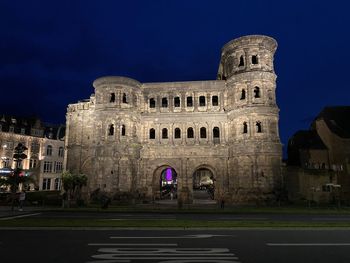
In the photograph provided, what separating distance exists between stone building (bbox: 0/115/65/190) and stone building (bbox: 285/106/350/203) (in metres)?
47.2

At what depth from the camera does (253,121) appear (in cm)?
3962

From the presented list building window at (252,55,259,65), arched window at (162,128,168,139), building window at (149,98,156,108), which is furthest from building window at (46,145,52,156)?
building window at (252,55,259,65)

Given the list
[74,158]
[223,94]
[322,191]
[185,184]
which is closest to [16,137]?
[74,158]

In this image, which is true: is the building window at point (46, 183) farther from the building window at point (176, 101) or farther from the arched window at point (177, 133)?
the building window at point (176, 101)

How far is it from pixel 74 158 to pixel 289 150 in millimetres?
36644

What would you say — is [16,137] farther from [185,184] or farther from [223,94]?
[223,94]

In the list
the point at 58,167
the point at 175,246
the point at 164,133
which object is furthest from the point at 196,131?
the point at 58,167

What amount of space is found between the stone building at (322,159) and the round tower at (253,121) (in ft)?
16.3

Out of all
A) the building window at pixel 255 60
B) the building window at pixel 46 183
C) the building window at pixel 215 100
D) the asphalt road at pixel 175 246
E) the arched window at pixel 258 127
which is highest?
the building window at pixel 255 60

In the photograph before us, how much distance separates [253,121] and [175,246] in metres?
30.5

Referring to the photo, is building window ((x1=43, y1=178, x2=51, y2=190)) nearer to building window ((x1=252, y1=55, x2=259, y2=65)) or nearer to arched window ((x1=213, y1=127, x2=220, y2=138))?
arched window ((x1=213, y1=127, x2=220, y2=138))

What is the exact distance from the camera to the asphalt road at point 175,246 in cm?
955

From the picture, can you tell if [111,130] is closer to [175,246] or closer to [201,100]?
[201,100]

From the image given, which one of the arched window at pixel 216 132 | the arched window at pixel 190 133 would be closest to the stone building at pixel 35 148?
the arched window at pixel 190 133
